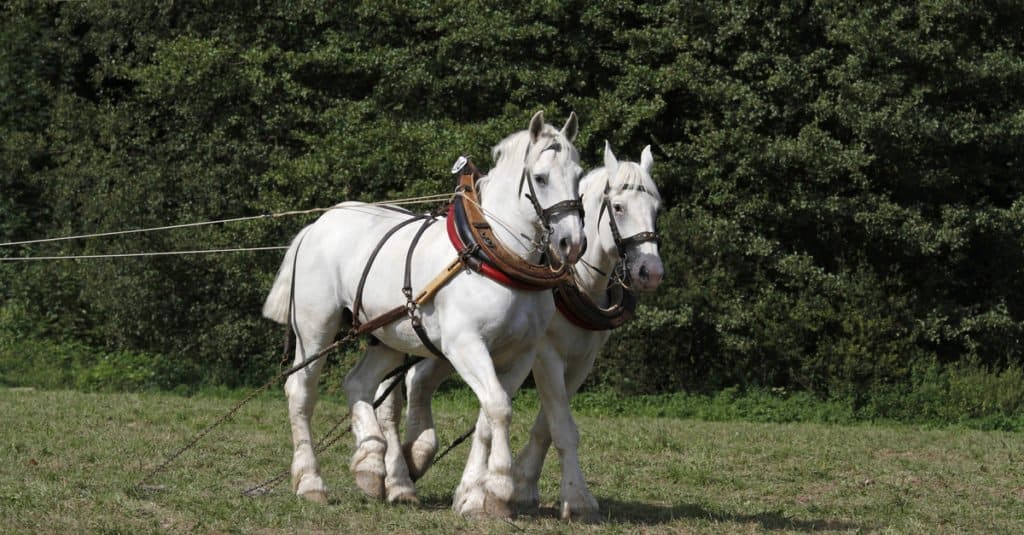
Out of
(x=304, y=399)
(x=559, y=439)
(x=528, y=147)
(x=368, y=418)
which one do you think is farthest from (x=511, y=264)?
(x=304, y=399)

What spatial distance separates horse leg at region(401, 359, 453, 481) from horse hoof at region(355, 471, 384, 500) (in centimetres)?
48

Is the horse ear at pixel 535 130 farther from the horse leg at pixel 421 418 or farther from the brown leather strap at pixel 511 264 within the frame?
the horse leg at pixel 421 418

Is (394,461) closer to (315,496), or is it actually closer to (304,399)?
(315,496)

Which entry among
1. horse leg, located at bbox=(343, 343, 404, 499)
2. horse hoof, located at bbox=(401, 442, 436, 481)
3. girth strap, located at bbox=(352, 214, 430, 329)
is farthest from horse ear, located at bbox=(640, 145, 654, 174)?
horse hoof, located at bbox=(401, 442, 436, 481)

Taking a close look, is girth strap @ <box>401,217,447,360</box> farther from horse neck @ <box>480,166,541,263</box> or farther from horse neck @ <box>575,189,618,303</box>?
horse neck @ <box>575,189,618,303</box>

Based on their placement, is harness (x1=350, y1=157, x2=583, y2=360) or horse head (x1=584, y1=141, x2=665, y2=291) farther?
horse head (x1=584, y1=141, x2=665, y2=291)

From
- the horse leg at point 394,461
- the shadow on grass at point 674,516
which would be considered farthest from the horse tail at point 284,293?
the shadow on grass at point 674,516

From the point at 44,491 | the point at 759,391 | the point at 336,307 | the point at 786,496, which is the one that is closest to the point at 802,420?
the point at 759,391

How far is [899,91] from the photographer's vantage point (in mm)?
18078

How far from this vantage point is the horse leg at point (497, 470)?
22.3ft

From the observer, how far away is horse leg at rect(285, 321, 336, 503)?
802 cm

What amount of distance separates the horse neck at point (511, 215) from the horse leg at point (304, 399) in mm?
1696

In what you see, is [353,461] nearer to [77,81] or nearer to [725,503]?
[725,503]

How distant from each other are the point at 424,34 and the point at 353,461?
15.0 m
